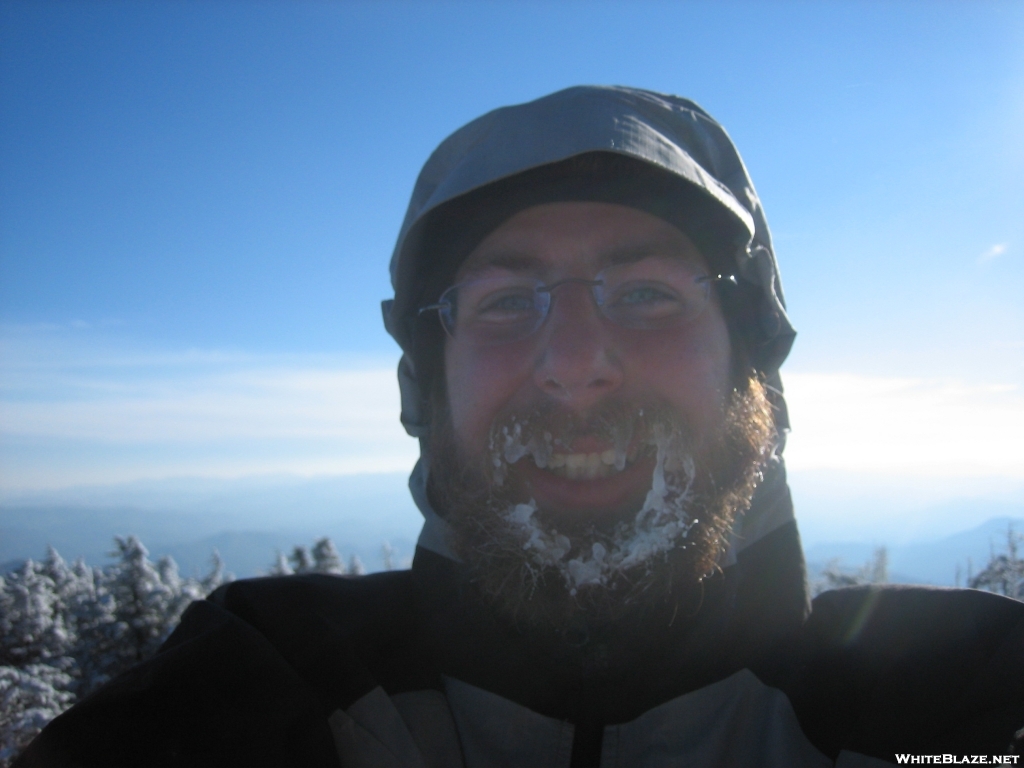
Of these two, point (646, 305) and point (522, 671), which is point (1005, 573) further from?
point (522, 671)

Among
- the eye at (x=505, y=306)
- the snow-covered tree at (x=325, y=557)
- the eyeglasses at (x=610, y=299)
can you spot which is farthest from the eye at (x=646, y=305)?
the snow-covered tree at (x=325, y=557)

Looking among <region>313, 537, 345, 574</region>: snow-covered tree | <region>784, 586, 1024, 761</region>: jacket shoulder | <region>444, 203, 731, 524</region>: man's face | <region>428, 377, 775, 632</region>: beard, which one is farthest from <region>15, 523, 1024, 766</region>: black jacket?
<region>313, 537, 345, 574</region>: snow-covered tree

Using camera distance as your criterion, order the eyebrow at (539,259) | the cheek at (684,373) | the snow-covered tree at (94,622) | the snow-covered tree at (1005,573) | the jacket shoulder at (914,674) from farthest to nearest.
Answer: the snow-covered tree at (94,622)
the snow-covered tree at (1005,573)
the eyebrow at (539,259)
the cheek at (684,373)
the jacket shoulder at (914,674)

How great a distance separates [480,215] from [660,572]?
2014 millimetres

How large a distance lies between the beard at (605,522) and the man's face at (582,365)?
30mm

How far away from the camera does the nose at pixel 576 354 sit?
8.59 feet

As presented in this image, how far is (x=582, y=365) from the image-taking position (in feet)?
8.61

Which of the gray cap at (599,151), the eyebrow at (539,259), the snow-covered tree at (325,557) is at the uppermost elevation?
the gray cap at (599,151)

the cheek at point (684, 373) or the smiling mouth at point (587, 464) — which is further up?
the cheek at point (684, 373)

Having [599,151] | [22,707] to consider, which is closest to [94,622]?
[22,707]

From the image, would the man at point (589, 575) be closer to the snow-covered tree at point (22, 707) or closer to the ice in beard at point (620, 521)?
the ice in beard at point (620, 521)

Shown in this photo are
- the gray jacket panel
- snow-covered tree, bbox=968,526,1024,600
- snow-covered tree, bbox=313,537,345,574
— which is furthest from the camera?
snow-covered tree, bbox=313,537,345,574

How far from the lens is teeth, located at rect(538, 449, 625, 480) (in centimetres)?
263

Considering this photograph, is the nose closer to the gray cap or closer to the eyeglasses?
the eyeglasses
